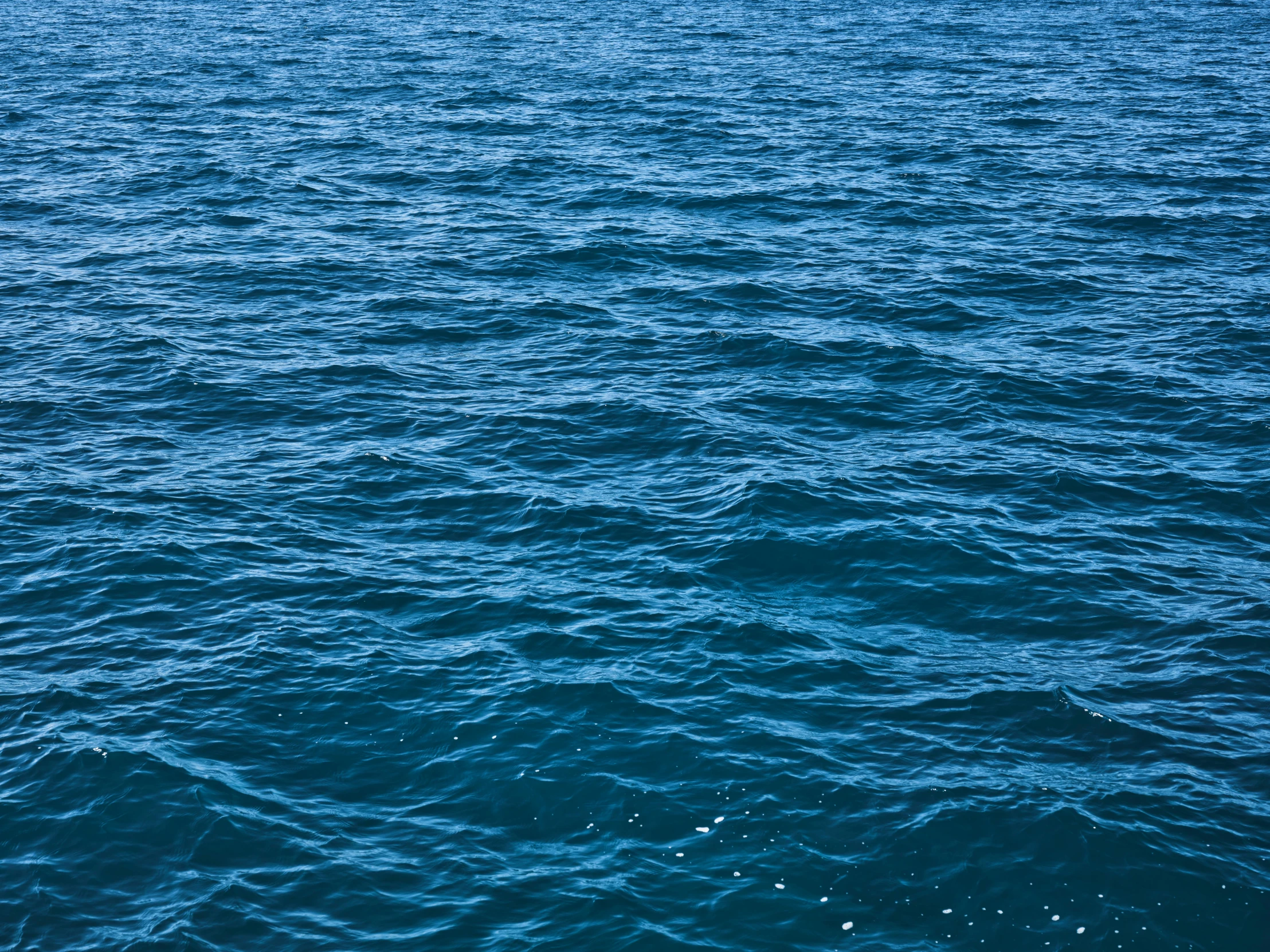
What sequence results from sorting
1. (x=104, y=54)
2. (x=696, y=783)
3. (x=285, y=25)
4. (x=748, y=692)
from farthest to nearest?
1. (x=285, y=25)
2. (x=104, y=54)
3. (x=748, y=692)
4. (x=696, y=783)

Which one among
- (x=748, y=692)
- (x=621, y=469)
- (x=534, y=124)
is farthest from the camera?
(x=534, y=124)

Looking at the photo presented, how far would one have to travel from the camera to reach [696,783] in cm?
2666

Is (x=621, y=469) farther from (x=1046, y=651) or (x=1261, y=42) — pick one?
(x=1261, y=42)

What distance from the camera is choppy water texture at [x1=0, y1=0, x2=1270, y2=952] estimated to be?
24.5 meters

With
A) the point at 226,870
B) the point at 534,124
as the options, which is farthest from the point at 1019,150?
the point at 226,870

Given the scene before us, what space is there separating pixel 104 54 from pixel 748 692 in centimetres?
8962

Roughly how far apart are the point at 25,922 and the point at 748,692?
1601 centimetres

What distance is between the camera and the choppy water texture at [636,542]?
24.5 metres

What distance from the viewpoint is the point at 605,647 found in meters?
31.0

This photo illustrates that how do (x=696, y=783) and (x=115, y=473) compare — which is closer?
(x=696, y=783)

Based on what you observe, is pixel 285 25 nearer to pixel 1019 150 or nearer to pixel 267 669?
pixel 1019 150

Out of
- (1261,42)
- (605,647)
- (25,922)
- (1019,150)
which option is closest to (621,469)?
(605,647)

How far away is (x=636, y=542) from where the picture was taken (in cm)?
3538

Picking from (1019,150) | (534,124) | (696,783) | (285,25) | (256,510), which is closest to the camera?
(696,783)
